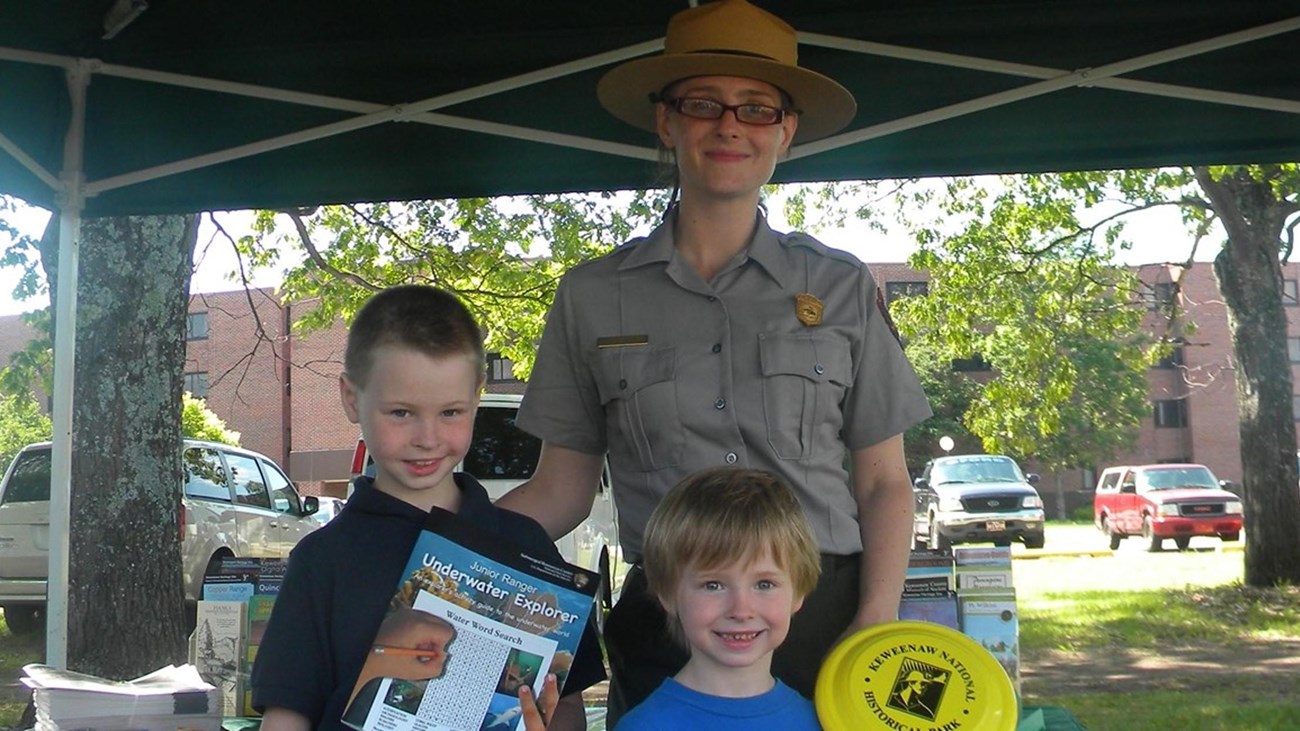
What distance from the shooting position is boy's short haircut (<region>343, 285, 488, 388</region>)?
6.68 feet

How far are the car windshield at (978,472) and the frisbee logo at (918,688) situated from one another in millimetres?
19896

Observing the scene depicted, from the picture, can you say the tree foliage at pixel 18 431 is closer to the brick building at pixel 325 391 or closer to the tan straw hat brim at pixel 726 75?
the brick building at pixel 325 391

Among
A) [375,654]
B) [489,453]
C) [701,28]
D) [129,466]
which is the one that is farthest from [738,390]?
[489,453]

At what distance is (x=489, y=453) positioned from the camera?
10.6 m

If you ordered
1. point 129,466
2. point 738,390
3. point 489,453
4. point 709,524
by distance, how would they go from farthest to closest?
point 489,453 → point 129,466 → point 738,390 → point 709,524

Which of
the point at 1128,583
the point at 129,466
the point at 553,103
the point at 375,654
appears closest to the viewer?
the point at 375,654

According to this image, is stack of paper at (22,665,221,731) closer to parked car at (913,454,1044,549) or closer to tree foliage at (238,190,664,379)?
tree foliage at (238,190,664,379)

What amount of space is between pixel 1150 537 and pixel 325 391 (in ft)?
85.4

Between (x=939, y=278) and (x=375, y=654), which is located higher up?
(x=939, y=278)

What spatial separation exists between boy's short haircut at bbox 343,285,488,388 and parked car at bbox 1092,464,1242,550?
66.9ft

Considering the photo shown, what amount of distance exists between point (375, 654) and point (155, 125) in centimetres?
237

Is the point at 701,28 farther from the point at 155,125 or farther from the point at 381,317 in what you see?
the point at 155,125

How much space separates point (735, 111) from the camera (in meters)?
2.33

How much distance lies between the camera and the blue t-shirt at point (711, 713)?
1.99 meters
